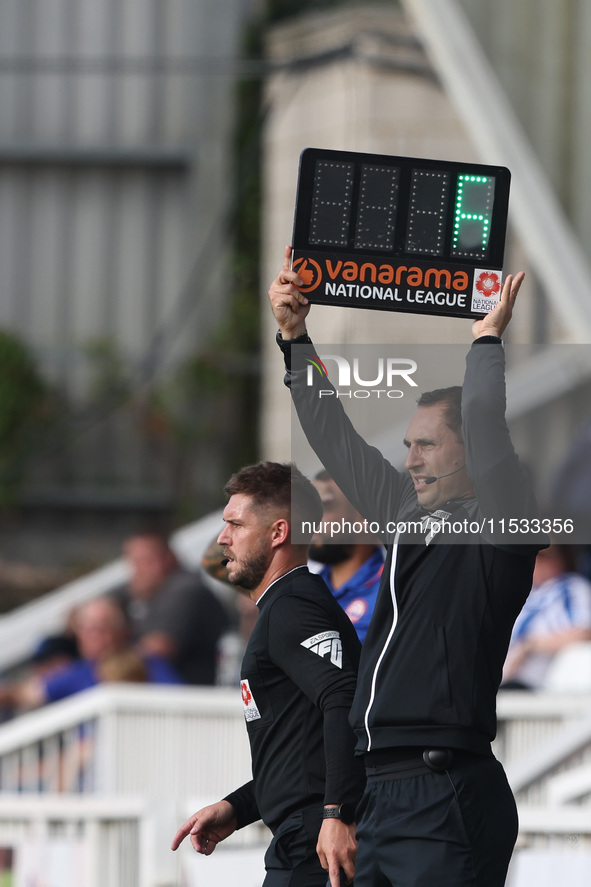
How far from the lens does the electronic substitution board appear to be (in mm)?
3709

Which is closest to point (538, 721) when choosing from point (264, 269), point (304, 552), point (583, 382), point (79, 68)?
point (304, 552)

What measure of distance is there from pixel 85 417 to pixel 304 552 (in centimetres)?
1316

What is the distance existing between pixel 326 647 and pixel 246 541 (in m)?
0.40

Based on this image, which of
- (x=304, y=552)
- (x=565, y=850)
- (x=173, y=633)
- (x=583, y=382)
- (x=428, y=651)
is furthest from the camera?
(x=583, y=382)

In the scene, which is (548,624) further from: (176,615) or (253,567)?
(253,567)

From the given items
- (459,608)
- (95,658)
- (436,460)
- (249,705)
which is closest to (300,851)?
(249,705)

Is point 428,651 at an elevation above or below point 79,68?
below

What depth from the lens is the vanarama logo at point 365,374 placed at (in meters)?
3.74

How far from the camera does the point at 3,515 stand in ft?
54.7

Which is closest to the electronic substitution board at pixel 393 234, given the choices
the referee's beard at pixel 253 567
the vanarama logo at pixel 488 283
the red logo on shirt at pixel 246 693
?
the vanarama logo at pixel 488 283

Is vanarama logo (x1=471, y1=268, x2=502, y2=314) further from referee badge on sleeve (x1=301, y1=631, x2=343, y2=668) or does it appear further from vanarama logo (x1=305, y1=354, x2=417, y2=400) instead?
referee badge on sleeve (x1=301, y1=631, x2=343, y2=668)

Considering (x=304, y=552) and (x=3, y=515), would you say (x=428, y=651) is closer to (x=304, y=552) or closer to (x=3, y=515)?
(x=304, y=552)

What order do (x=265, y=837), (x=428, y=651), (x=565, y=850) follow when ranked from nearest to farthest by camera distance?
(x=428, y=651) < (x=565, y=850) < (x=265, y=837)

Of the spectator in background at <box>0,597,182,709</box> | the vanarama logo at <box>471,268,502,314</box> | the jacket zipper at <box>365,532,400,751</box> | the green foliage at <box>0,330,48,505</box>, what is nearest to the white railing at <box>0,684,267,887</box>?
the spectator in background at <box>0,597,182,709</box>
